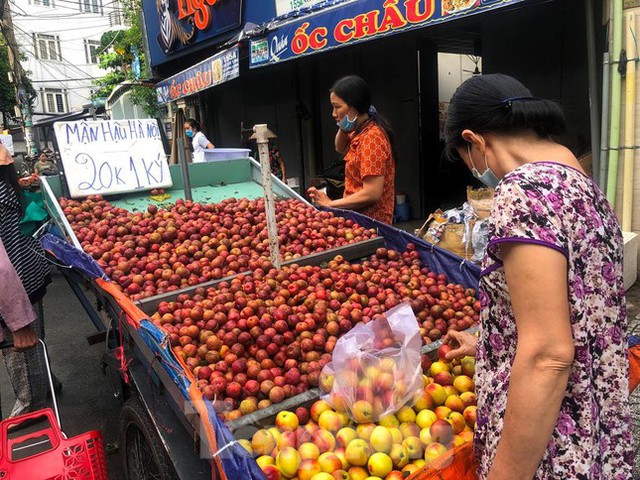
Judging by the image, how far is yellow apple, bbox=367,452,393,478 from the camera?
1.79m

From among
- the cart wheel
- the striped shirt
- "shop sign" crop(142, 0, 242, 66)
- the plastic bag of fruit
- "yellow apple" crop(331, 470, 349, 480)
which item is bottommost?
the cart wheel

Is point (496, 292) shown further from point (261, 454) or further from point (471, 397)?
point (261, 454)

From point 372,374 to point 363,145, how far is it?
6.97 feet

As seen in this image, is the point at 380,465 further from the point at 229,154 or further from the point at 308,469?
the point at 229,154

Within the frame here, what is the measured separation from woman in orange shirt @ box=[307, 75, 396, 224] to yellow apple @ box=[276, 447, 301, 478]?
92.8 inches

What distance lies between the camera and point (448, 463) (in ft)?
5.16

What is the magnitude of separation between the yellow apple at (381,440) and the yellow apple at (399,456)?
0.02 meters

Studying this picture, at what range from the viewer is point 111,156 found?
178 inches

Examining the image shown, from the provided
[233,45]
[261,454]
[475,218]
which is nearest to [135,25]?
[233,45]

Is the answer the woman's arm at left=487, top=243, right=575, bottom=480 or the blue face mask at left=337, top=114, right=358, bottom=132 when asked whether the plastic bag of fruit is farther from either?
the blue face mask at left=337, top=114, right=358, bottom=132

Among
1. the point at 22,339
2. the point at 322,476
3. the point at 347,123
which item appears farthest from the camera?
the point at 347,123

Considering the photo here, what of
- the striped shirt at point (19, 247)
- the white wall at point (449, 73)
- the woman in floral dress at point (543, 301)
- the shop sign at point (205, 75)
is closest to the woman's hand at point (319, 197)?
the striped shirt at point (19, 247)

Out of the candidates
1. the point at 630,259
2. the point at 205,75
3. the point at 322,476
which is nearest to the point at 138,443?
the point at 322,476

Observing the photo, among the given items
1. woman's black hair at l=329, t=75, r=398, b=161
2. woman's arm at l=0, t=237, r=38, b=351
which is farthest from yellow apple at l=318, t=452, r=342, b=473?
woman's black hair at l=329, t=75, r=398, b=161
